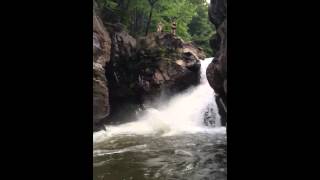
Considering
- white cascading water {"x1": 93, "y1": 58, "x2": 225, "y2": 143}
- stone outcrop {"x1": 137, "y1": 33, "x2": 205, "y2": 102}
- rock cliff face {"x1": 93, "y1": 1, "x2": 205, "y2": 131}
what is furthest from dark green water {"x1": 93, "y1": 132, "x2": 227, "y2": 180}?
stone outcrop {"x1": 137, "y1": 33, "x2": 205, "y2": 102}

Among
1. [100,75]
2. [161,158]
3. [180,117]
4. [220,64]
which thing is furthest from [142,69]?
[161,158]

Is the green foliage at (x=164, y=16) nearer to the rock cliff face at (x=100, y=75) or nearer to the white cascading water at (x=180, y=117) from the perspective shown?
the rock cliff face at (x=100, y=75)

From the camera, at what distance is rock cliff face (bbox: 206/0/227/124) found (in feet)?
43.6

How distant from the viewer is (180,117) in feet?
57.2

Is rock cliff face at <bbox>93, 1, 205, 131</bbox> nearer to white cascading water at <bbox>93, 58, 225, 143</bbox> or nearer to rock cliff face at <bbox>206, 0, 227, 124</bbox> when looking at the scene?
white cascading water at <bbox>93, 58, 225, 143</bbox>

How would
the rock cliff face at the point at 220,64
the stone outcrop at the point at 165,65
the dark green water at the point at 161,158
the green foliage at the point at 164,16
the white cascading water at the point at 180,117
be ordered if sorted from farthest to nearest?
the green foliage at the point at 164,16 < the stone outcrop at the point at 165,65 < the white cascading water at the point at 180,117 < the rock cliff face at the point at 220,64 < the dark green water at the point at 161,158

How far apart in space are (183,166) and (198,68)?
11.9 meters

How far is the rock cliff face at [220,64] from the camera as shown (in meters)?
13.3

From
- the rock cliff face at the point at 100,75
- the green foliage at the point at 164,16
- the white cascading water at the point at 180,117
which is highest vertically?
the green foliage at the point at 164,16

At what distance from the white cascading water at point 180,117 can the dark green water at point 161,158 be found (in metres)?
1.33

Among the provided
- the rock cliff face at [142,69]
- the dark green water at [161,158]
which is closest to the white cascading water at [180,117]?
the rock cliff face at [142,69]

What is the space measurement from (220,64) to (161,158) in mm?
5540
